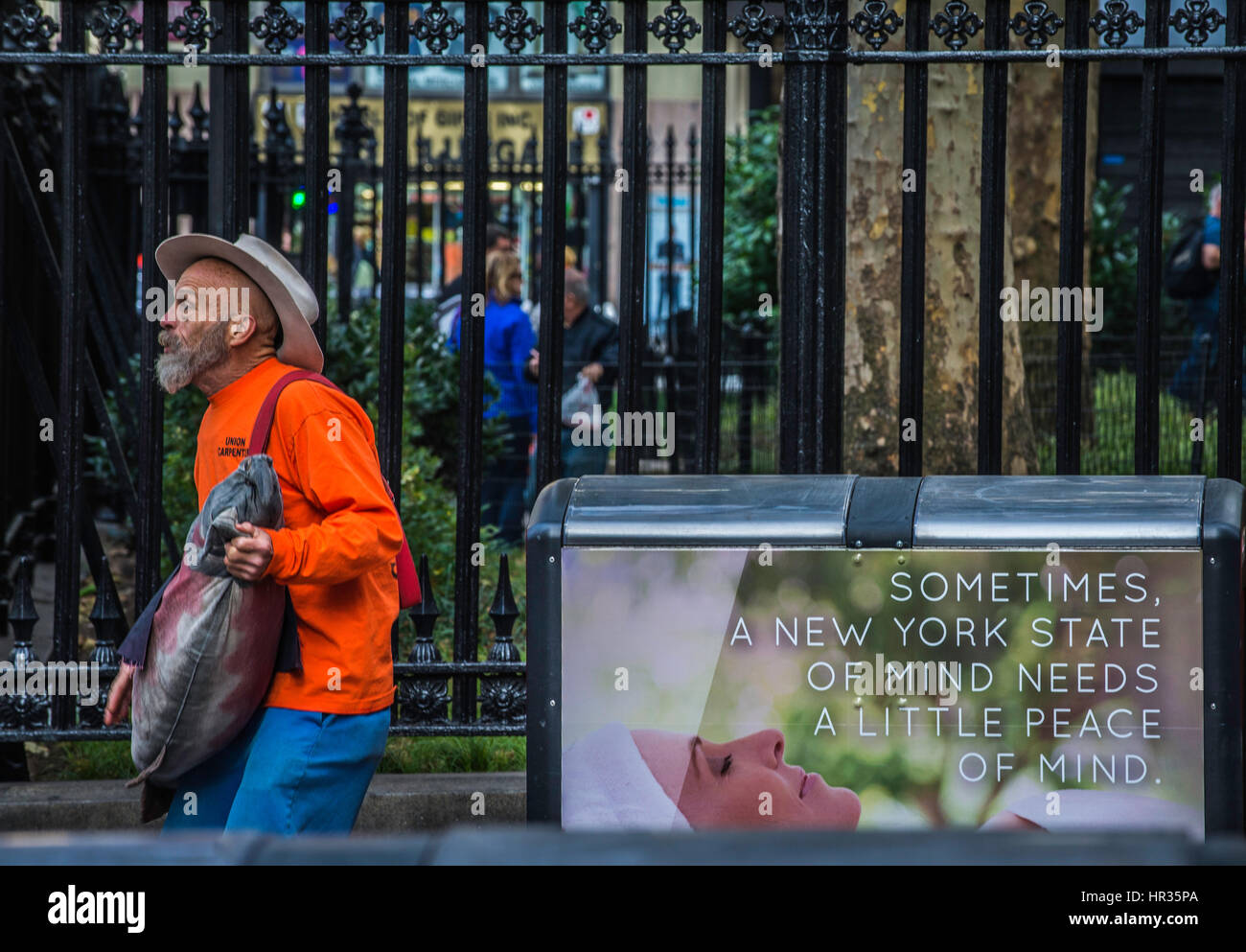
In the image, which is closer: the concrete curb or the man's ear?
the man's ear

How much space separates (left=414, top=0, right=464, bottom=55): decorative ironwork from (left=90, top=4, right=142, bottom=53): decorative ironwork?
91 cm

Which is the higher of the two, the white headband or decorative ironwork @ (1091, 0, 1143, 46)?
decorative ironwork @ (1091, 0, 1143, 46)

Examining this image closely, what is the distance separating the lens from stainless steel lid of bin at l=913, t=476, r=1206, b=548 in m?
3.13

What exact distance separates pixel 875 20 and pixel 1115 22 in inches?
28.3

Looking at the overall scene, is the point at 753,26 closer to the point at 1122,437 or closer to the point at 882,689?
the point at 882,689

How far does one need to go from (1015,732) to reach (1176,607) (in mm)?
374

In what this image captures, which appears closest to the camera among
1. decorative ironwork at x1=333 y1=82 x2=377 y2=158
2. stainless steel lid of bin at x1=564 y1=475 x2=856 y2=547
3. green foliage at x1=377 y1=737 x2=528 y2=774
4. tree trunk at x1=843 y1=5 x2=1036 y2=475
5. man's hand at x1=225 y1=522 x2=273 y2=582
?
stainless steel lid of bin at x1=564 y1=475 x2=856 y2=547

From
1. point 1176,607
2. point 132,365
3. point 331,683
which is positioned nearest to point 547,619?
point 331,683

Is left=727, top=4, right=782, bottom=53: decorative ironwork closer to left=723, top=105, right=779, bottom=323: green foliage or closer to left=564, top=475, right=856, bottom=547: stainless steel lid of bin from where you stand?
left=564, top=475, right=856, bottom=547: stainless steel lid of bin

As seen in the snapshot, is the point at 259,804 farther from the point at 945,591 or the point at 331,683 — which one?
the point at 945,591

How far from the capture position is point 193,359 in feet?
12.2

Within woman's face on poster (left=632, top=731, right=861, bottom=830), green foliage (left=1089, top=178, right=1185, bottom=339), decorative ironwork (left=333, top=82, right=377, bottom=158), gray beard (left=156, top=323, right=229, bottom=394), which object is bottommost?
woman's face on poster (left=632, top=731, right=861, bottom=830)

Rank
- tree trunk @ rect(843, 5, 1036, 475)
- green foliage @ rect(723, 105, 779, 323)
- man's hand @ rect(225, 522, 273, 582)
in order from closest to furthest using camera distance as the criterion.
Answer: man's hand @ rect(225, 522, 273, 582)
tree trunk @ rect(843, 5, 1036, 475)
green foliage @ rect(723, 105, 779, 323)

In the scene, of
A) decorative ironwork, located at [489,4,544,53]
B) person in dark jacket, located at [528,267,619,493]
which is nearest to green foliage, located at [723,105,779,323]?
person in dark jacket, located at [528,267,619,493]
